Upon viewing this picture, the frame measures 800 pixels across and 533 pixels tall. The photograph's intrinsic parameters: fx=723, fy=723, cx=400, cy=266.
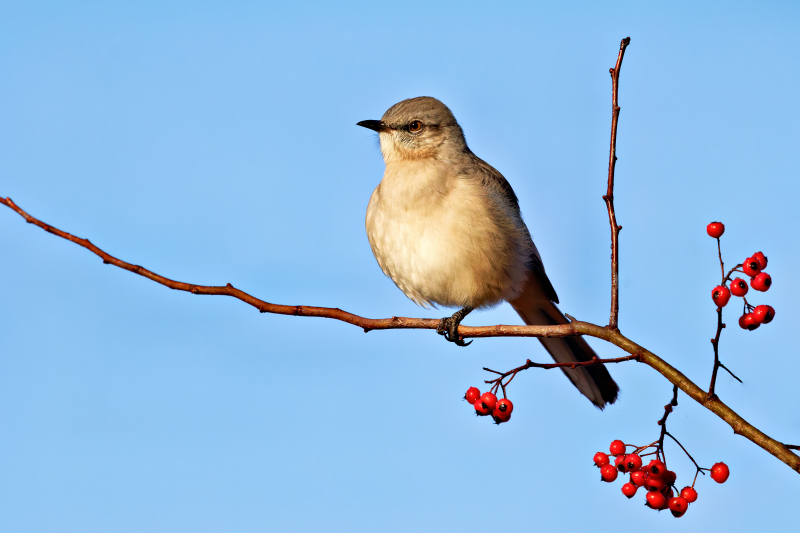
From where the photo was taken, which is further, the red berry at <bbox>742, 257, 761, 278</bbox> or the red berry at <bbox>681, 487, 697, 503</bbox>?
the red berry at <bbox>681, 487, 697, 503</bbox>

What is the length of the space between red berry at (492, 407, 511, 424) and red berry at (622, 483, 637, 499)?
2.24 feet

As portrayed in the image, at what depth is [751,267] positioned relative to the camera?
130 inches

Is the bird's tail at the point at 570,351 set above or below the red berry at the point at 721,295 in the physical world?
above

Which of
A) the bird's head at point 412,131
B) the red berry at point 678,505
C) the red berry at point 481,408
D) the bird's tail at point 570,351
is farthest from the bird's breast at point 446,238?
the red berry at point 678,505

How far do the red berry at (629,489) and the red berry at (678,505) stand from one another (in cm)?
19

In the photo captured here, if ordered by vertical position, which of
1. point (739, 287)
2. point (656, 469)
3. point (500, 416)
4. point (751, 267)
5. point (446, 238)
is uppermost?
point (446, 238)

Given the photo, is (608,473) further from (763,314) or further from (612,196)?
(612,196)

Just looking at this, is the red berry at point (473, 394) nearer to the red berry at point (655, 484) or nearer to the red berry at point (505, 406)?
the red berry at point (505, 406)

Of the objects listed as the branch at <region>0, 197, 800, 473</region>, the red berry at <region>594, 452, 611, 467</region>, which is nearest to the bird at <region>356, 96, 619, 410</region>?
the branch at <region>0, 197, 800, 473</region>

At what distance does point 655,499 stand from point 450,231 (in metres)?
2.53

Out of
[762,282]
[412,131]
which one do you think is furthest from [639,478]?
[412,131]

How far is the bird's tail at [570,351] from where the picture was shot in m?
5.37

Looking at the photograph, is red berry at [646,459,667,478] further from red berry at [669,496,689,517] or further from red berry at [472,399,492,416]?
red berry at [472,399,492,416]

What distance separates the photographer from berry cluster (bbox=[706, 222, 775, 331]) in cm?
322
